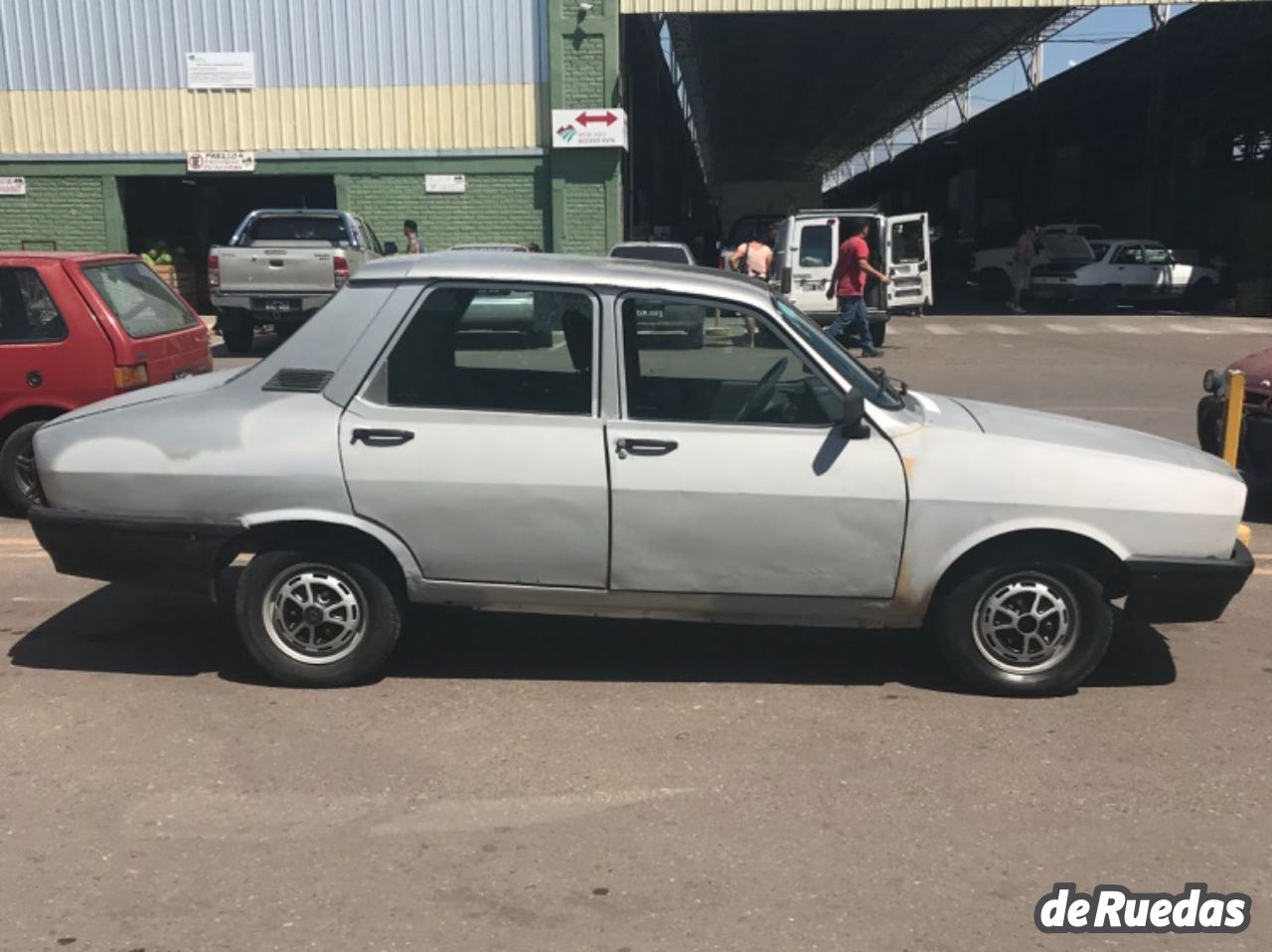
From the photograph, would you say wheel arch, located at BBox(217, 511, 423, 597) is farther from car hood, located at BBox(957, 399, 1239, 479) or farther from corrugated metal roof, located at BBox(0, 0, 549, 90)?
corrugated metal roof, located at BBox(0, 0, 549, 90)

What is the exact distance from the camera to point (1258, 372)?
23.7 feet

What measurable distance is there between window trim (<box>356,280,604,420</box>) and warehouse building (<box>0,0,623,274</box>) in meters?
17.1

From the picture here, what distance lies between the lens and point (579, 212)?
69.8ft

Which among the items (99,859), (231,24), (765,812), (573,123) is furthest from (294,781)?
(231,24)

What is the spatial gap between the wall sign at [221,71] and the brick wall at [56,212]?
272 cm

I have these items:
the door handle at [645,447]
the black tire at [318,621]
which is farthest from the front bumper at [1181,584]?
the black tire at [318,621]

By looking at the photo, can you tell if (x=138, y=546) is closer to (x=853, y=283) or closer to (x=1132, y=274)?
(x=853, y=283)

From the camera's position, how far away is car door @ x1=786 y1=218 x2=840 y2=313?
1920 cm

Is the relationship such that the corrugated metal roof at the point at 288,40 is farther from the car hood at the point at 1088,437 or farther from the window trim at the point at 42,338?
the car hood at the point at 1088,437

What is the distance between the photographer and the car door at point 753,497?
4363 mm

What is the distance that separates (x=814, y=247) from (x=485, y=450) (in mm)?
15688

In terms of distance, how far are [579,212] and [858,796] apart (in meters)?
18.5

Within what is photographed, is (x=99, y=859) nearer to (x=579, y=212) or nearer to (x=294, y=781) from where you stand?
(x=294, y=781)


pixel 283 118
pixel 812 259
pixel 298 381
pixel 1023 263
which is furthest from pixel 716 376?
pixel 1023 263
